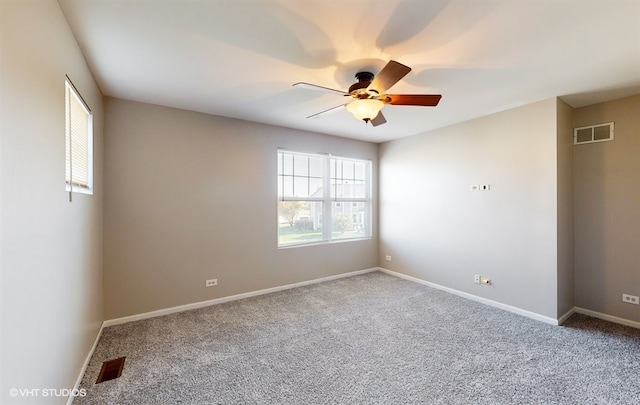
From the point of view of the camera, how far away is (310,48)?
2.11 meters

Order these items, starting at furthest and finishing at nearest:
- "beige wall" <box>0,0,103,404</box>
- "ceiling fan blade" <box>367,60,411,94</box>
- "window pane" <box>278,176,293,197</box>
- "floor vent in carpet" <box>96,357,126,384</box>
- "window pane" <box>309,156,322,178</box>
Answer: "window pane" <box>309,156,322,178</box> → "window pane" <box>278,176,293,197</box> → "floor vent in carpet" <box>96,357,126,384</box> → "ceiling fan blade" <box>367,60,411,94</box> → "beige wall" <box>0,0,103,404</box>

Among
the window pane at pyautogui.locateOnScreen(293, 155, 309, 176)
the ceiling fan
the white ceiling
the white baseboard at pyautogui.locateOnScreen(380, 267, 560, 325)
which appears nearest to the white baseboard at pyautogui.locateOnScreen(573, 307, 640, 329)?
the white baseboard at pyautogui.locateOnScreen(380, 267, 560, 325)

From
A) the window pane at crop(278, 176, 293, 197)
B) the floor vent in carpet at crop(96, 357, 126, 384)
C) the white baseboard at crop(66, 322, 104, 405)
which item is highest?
the window pane at crop(278, 176, 293, 197)

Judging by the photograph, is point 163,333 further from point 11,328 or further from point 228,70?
point 228,70

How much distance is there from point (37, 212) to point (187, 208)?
2133mm

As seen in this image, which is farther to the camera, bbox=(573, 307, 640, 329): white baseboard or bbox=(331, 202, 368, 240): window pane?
bbox=(331, 202, 368, 240): window pane

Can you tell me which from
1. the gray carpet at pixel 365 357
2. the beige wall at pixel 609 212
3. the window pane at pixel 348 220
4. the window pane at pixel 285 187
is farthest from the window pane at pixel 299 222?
the beige wall at pixel 609 212

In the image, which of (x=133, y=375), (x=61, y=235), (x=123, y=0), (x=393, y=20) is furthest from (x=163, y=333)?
(x=393, y=20)

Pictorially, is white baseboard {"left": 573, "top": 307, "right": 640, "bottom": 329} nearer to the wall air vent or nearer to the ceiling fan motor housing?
the wall air vent

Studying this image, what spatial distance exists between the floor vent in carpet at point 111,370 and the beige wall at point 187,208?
3.02 feet

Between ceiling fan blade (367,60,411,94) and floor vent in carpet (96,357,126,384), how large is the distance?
10.2ft

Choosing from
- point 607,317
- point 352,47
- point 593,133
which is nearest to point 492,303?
point 607,317

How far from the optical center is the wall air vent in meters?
3.16

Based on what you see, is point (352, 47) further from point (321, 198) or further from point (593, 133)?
point (593, 133)
